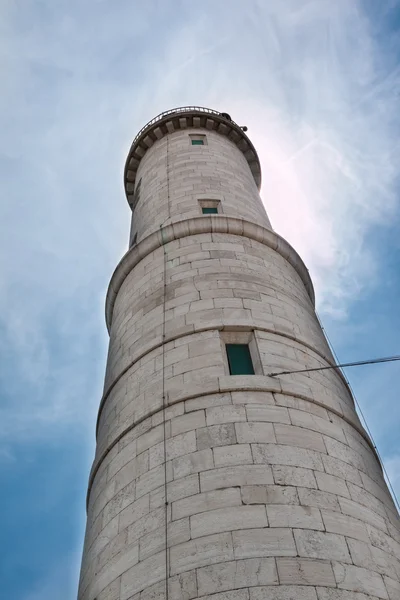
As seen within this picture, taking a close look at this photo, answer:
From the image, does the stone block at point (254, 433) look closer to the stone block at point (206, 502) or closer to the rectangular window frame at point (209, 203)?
the stone block at point (206, 502)

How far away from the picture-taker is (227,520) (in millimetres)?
6883

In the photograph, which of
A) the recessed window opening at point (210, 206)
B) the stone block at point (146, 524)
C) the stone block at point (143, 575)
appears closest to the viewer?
the stone block at point (143, 575)

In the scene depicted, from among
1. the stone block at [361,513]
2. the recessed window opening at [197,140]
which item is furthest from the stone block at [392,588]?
the recessed window opening at [197,140]

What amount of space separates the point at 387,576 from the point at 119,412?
A: 5209 mm

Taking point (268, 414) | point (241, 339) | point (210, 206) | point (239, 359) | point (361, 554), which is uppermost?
point (210, 206)

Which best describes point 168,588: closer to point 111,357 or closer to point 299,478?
point 299,478

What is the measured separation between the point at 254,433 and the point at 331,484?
128 cm

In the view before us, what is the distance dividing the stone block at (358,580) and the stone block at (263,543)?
1.91 feet

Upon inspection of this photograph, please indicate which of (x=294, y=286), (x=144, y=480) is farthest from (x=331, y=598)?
(x=294, y=286)

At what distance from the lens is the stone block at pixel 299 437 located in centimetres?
804

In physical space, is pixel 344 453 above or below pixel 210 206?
below

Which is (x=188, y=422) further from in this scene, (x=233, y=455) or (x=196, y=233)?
(x=196, y=233)

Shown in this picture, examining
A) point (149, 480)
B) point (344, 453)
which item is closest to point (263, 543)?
point (149, 480)

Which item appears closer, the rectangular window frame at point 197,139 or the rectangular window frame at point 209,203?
the rectangular window frame at point 209,203
